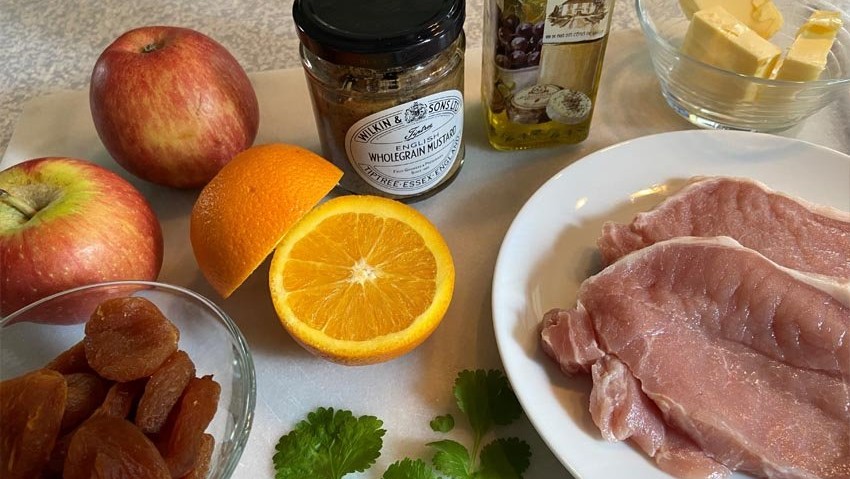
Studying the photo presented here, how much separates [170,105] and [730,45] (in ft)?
2.93

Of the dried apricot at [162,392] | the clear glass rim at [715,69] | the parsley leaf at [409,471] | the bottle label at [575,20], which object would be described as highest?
the bottle label at [575,20]

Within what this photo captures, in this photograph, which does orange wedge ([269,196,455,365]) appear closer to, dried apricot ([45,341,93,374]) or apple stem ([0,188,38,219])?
dried apricot ([45,341,93,374])

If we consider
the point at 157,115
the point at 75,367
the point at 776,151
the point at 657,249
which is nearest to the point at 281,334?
the point at 75,367

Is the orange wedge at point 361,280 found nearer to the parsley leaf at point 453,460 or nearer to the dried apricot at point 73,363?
the parsley leaf at point 453,460

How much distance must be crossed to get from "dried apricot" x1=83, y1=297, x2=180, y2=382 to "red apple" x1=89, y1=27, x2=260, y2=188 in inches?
12.6

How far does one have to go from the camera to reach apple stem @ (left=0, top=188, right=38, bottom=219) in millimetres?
891

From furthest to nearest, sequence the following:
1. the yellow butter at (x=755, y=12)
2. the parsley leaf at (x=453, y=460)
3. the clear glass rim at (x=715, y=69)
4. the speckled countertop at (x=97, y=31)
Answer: the speckled countertop at (x=97, y=31), the yellow butter at (x=755, y=12), the clear glass rim at (x=715, y=69), the parsley leaf at (x=453, y=460)

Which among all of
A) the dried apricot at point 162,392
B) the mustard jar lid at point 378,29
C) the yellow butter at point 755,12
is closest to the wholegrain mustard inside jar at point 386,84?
the mustard jar lid at point 378,29

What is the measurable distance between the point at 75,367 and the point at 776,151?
1070 mm

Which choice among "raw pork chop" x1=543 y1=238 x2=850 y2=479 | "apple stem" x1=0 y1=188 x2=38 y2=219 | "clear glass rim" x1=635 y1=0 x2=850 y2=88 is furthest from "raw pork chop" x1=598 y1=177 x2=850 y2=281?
"apple stem" x1=0 y1=188 x2=38 y2=219

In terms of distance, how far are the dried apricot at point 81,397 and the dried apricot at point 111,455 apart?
2.1 inches

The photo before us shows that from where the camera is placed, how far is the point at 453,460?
82 cm

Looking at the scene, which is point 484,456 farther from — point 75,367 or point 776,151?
point 776,151

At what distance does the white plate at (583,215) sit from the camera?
83 cm
